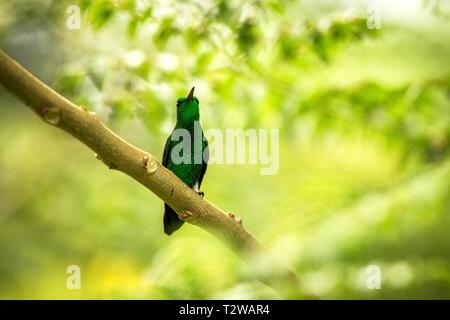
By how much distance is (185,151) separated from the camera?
2.12m

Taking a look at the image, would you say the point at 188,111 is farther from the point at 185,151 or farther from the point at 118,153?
the point at 118,153

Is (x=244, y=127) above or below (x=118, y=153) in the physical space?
above

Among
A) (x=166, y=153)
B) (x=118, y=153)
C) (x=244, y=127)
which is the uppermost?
(x=244, y=127)

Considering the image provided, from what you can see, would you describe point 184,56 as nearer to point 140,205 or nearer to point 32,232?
point 140,205

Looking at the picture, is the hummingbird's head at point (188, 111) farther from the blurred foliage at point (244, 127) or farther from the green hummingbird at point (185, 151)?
the blurred foliage at point (244, 127)

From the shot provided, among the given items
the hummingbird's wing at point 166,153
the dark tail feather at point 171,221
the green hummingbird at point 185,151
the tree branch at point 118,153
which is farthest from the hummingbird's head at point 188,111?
the tree branch at point 118,153

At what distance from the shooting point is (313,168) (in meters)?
4.68

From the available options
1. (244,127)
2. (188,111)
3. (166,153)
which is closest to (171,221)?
(166,153)

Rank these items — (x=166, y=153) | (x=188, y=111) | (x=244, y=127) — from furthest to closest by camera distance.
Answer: (x=244, y=127)
(x=166, y=153)
(x=188, y=111)

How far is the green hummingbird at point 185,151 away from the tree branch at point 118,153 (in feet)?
1.02

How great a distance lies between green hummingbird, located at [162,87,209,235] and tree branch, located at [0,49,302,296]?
1.02 ft

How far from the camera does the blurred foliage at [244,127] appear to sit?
8.76 feet

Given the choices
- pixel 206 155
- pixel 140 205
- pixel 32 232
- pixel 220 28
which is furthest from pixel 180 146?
pixel 32 232

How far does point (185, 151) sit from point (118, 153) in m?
0.76
